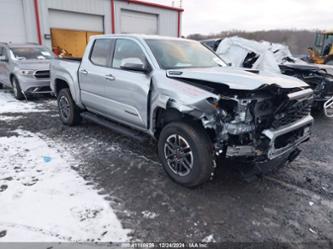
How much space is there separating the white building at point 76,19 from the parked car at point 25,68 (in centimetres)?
450

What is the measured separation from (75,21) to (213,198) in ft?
49.5

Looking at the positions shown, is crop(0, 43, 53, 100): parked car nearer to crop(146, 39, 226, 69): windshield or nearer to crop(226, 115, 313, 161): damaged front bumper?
crop(146, 39, 226, 69): windshield

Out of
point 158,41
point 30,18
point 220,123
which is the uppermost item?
point 30,18

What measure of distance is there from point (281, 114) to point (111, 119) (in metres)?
2.84

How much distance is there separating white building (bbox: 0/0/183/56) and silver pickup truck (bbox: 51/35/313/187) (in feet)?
37.2

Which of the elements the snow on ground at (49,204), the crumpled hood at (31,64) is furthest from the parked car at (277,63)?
the crumpled hood at (31,64)

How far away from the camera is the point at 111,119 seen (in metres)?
4.64

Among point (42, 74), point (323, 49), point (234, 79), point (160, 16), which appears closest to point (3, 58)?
point (42, 74)

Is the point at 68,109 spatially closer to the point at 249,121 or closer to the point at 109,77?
the point at 109,77

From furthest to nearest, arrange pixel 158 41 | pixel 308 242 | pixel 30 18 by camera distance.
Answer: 1. pixel 30 18
2. pixel 158 41
3. pixel 308 242

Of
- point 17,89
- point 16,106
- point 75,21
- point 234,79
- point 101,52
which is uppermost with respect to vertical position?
point 75,21

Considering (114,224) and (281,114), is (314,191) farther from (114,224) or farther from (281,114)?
(114,224)

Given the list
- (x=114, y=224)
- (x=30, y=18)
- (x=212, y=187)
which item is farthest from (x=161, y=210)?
(x=30, y=18)

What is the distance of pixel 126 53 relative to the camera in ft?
13.6
